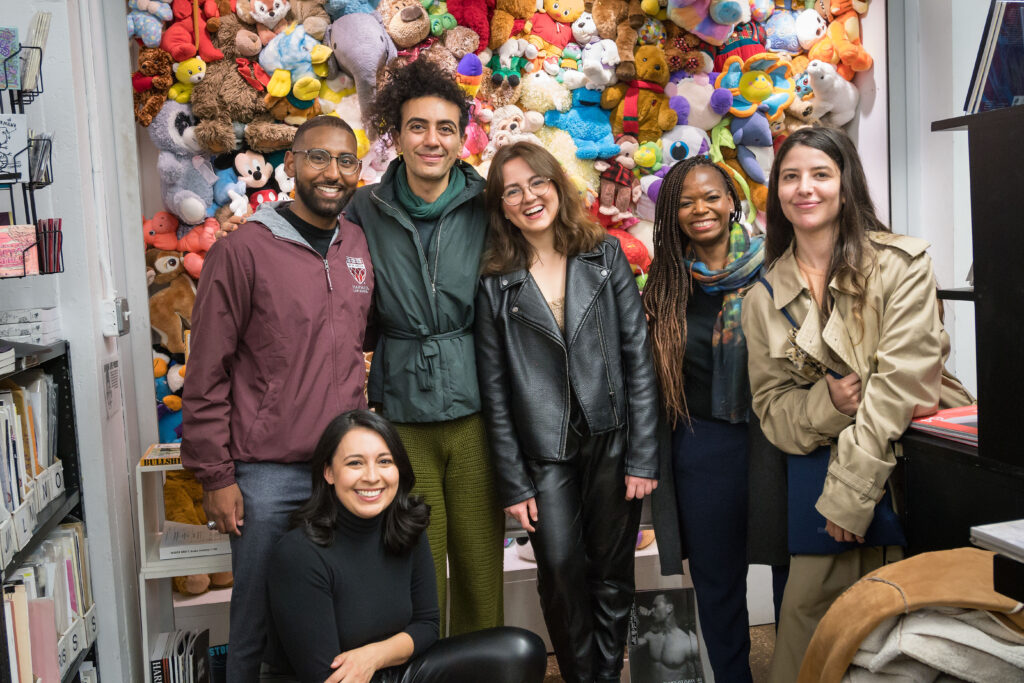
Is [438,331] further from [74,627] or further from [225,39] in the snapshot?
[225,39]

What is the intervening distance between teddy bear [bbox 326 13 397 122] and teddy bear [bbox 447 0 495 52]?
27cm

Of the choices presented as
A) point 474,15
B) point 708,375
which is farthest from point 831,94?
point 708,375

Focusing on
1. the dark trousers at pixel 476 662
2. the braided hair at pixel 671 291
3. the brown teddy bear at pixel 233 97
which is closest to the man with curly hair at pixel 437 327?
the dark trousers at pixel 476 662

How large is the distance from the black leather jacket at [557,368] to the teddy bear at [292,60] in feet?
3.92

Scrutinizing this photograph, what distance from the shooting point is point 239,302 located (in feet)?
6.74

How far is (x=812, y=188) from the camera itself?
77.5 inches

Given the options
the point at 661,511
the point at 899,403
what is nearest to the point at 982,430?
the point at 899,403

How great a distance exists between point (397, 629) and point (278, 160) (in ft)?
5.71

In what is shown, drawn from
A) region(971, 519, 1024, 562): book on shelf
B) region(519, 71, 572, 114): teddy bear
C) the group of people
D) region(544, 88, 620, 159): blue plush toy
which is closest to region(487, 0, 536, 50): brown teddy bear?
region(519, 71, 572, 114): teddy bear

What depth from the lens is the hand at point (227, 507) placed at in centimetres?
204

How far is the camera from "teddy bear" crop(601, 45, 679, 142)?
127 inches

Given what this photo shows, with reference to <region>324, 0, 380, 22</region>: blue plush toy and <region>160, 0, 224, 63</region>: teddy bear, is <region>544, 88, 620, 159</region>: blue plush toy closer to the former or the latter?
<region>324, 0, 380, 22</region>: blue plush toy

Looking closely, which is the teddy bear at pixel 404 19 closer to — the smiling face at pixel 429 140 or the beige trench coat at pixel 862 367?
the smiling face at pixel 429 140

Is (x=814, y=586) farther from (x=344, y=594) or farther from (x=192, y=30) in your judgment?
(x=192, y=30)
